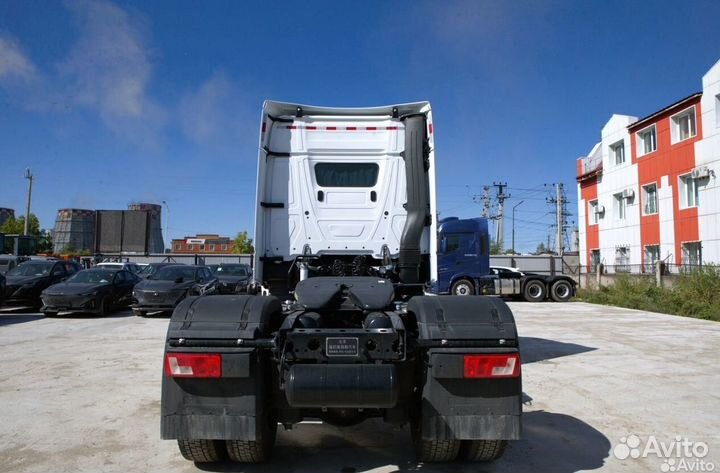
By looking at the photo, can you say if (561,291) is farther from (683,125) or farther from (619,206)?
(683,125)

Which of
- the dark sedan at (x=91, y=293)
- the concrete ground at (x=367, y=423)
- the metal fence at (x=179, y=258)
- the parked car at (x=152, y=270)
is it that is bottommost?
the concrete ground at (x=367, y=423)

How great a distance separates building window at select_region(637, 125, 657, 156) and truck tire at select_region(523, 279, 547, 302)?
9826 millimetres

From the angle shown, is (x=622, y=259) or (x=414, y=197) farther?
(x=622, y=259)

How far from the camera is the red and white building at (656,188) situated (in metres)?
20.8

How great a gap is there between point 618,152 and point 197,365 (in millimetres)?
30022

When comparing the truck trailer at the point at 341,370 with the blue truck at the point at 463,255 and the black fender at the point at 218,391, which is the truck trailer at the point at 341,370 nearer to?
the black fender at the point at 218,391

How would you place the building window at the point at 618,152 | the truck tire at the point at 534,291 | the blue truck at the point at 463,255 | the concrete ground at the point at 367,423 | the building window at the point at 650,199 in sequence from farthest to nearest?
1. the building window at the point at 618,152
2. the building window at the point at 650,199
3. the truck tire at the point at 534,291
4. the blue truck at the point at 463,255
5. the concrete ground at the point at 367,423

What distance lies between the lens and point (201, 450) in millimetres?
3523

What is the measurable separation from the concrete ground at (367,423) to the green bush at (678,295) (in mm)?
6588

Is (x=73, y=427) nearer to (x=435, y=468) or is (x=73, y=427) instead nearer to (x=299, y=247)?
(x=299, y=247)

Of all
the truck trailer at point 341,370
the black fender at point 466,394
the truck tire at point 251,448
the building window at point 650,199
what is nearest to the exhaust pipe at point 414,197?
the truck trailer at point 341,370

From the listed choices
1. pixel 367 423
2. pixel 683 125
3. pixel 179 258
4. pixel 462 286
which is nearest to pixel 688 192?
pixel 683 125

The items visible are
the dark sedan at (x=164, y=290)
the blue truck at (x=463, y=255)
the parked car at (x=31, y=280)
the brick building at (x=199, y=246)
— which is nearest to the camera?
the dark sedan at (x=164, y=290)

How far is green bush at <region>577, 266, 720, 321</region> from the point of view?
15.7 m
